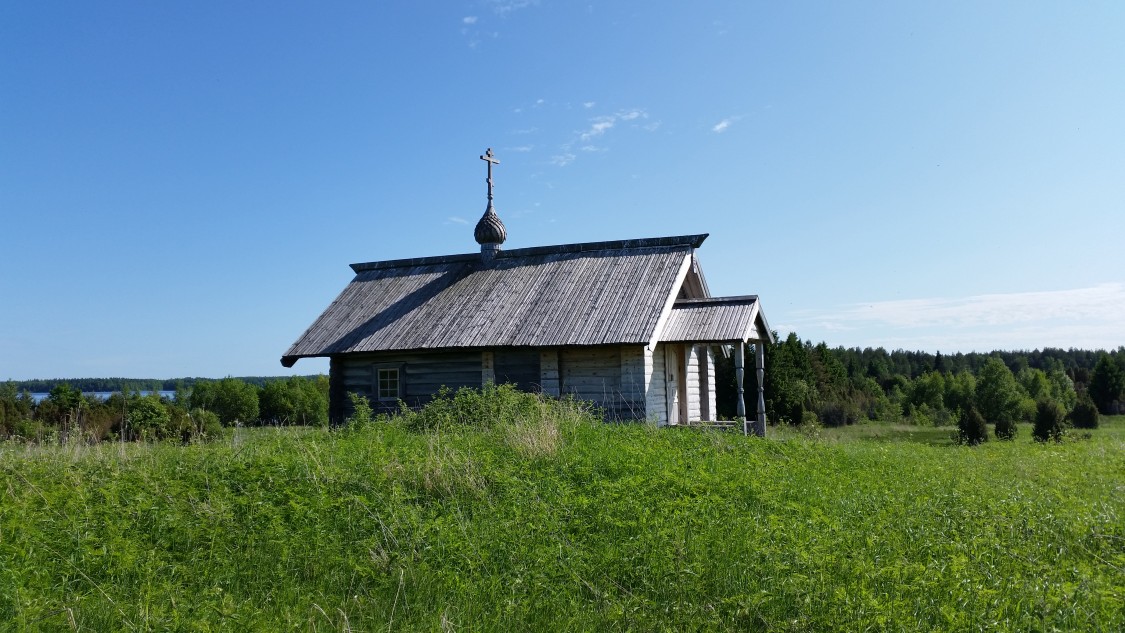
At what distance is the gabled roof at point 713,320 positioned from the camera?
15891 millimetres

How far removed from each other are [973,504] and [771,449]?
3.58 meters

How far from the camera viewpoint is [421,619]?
19.2 feet

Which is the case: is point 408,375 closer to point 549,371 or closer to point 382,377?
point 382,377

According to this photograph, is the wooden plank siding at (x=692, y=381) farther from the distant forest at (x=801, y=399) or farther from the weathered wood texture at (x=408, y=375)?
the distant forest at (x=801, y=399)

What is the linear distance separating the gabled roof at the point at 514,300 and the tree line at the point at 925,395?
11.4 meters

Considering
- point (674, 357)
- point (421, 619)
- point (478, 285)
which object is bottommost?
point (421, 619)

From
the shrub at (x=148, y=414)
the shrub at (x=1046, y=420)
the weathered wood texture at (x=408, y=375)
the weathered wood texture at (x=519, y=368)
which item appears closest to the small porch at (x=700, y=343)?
the weathered wood texture at (x=519, y=368)

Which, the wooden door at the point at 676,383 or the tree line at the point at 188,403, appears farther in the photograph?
the tree line at the point at 188,403

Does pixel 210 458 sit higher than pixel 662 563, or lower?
higher

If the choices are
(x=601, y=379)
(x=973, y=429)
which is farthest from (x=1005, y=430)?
(x=601, y=379)

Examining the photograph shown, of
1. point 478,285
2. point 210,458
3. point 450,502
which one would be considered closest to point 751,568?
point 450,502

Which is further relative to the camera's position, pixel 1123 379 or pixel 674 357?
pixel 1123 379

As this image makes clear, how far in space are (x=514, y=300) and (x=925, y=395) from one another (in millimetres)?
37319

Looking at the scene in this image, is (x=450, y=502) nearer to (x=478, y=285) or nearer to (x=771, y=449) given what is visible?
(x=771, y=449)
